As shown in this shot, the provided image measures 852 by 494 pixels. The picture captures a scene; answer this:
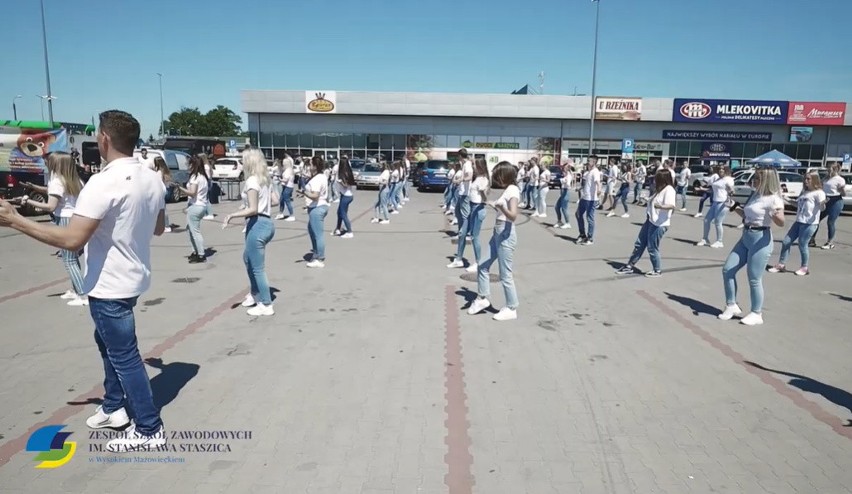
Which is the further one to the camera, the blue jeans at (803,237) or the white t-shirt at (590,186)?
the white t-shirt at (590,186)

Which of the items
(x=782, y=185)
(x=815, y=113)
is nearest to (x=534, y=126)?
(x=815, y=113)

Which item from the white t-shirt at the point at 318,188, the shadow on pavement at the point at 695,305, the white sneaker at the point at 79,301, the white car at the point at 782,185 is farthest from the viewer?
the white car at the point at 782,185

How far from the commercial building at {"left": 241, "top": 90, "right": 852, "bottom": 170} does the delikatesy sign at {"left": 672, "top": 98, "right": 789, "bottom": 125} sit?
0.24 feet

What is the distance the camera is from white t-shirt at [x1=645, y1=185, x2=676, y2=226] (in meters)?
8.06

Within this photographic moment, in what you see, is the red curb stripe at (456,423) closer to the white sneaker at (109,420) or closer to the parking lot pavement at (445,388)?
the parking lot pavement at (445,388)

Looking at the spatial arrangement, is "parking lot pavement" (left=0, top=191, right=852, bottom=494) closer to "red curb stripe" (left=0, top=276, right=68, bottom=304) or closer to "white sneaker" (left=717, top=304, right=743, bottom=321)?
"red curb stripe" (left=0, top=276, right=68, bottom=304)

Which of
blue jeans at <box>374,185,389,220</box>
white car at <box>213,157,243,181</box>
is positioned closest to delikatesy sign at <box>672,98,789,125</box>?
white car at <box>213,157,243,181</box>

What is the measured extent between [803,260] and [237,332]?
900 centimetres

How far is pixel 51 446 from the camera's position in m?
3.44

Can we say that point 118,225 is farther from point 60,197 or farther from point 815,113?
point 815,113

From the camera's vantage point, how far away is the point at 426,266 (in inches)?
357

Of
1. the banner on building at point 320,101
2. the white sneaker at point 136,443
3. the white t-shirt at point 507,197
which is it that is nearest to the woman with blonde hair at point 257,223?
the white t-shirt at point 507,197

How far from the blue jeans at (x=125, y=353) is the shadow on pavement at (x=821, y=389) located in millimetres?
5010

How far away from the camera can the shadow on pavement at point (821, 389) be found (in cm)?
427
